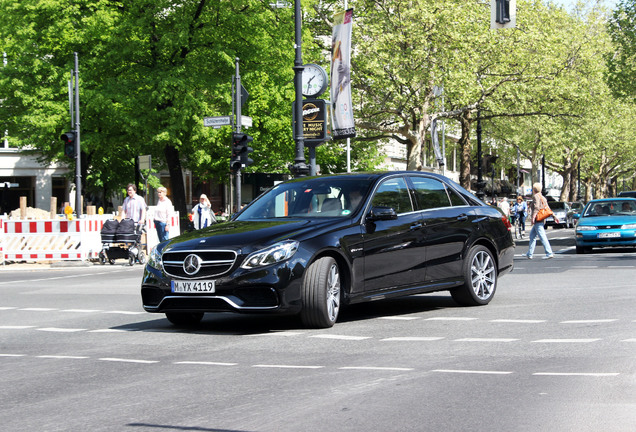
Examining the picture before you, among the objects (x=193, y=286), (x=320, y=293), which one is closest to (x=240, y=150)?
(x=193, y=286)

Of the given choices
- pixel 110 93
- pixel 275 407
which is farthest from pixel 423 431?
pixel 110 93

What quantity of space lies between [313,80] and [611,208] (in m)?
9.21

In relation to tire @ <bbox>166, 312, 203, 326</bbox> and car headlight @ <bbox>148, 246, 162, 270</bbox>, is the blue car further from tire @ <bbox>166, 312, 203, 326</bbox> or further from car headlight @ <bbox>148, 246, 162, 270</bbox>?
car headlight @ <bbox>148, 246, 162, 270</bbox>

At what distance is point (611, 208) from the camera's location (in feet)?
92.4

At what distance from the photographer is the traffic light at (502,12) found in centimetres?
1953

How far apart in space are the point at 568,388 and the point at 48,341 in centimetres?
536

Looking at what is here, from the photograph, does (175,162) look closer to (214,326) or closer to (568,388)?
(214,326)

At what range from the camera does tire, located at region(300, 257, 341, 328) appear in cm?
977

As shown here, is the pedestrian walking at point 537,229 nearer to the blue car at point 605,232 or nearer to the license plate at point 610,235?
the blue car at point 605,232

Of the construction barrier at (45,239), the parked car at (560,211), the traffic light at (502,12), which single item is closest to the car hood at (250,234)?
the traffic light at (502,12)

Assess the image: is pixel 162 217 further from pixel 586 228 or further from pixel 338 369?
pixel 338 369

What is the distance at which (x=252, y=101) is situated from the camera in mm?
40656

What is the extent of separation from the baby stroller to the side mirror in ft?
48.8

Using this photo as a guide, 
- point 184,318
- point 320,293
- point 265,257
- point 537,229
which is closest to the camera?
point 265,257
